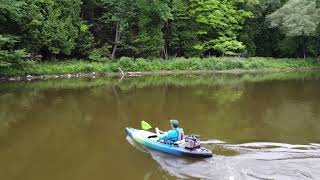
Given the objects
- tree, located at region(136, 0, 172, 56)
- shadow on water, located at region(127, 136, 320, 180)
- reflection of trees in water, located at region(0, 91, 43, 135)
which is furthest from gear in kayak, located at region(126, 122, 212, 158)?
tree, located at region(136, 0, 172, 56)

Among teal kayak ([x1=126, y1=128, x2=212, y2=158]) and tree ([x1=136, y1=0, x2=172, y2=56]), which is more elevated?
tree ([x1=136, y1=0, x2=172, y2=56])

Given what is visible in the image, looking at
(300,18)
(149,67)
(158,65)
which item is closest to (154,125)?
(149,67)

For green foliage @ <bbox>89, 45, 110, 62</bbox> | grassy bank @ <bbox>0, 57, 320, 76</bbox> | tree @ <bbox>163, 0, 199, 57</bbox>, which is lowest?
grassy bank @ <bbox>0, 57, 320, 76</bbox>

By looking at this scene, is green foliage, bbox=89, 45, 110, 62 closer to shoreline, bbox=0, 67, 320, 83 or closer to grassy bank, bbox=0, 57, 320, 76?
grassy bank, bbox=0, 57, 320, 76

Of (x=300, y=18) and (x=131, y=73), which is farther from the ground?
(x=300, y=18)

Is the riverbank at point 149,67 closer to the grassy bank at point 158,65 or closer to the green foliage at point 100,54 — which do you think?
the grassy bank at point 158,65

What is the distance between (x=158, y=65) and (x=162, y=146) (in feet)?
82.6

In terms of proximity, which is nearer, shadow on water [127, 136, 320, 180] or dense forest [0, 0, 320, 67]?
shadow on water [127, 136, 320, 180]

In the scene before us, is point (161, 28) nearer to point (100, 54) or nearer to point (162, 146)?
point (100, 54)

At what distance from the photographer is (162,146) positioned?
12.4 metres

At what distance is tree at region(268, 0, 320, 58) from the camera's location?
40.4m

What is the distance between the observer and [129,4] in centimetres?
3828

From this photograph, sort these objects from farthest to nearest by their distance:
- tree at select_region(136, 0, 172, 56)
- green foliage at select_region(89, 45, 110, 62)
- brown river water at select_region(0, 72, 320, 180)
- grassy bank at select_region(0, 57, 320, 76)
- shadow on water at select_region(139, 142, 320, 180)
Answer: tree at select_region(136, 0, 172, 56)
green foliage at select_region(89, 45, 110, 62)
grassy bank at select_region(0, 57, 320, 76)
brown river water at select_region(0, 72, 320, 180)
shadow on water at select_region(139, 142, 320, 180)

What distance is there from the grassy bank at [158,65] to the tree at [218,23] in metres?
2.05
